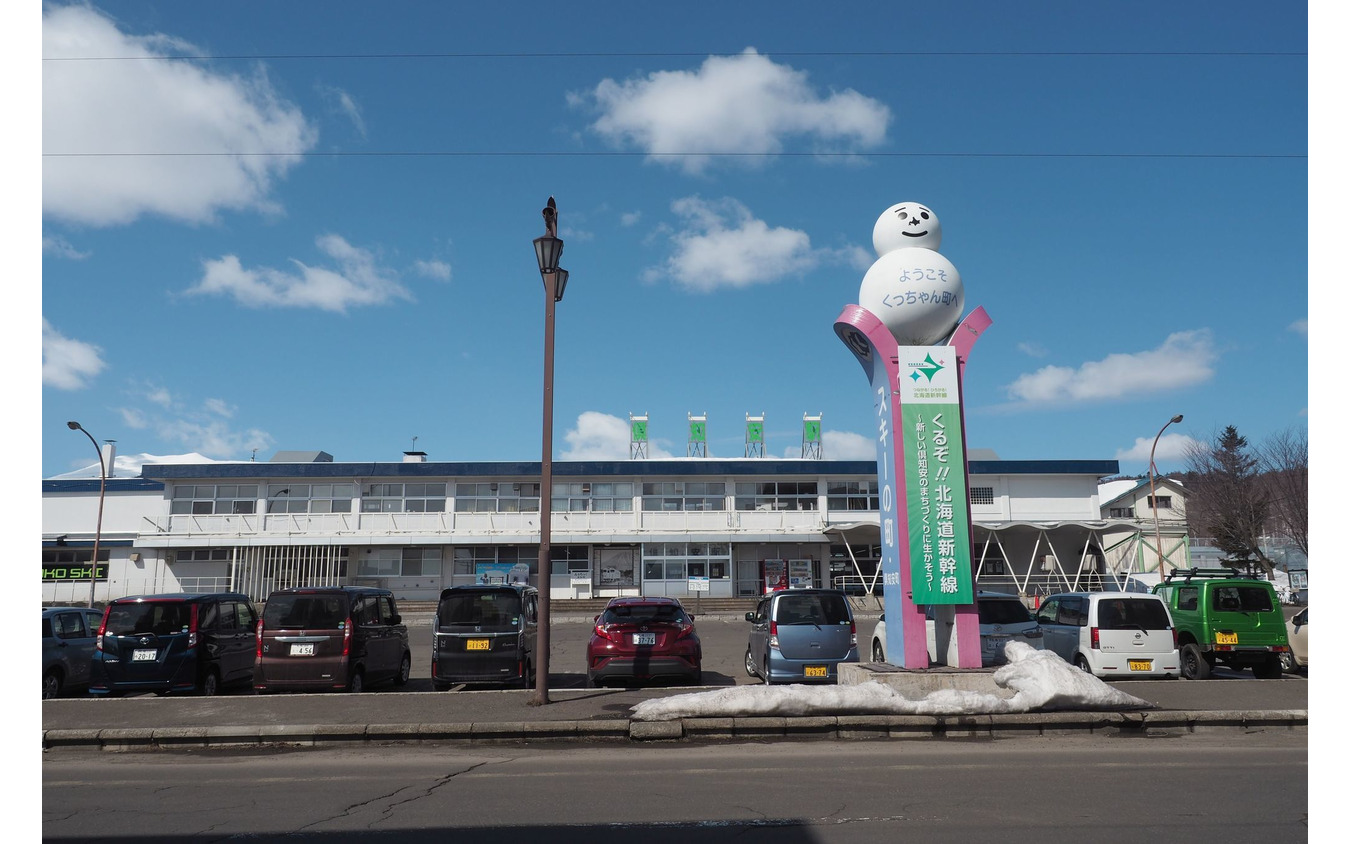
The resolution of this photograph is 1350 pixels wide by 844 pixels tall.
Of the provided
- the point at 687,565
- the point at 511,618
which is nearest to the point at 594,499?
the point at 687,565

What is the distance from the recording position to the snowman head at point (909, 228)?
497 inches

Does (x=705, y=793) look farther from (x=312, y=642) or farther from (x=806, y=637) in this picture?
(x=312, y=642)

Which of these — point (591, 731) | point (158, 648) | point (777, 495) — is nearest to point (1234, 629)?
point (591, 731)

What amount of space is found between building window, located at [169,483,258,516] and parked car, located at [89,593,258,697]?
27.9 meters

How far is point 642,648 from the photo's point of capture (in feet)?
43.3

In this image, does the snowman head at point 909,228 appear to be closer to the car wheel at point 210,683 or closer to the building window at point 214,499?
the car wheel at point 210,683

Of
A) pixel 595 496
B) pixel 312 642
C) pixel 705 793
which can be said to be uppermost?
pixel 595 496

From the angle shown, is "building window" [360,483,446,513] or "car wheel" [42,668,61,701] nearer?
"car wheel" [42,668,61,701]

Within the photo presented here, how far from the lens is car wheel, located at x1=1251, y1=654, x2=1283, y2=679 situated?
14.6 meters

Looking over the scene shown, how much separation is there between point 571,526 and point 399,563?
792cm

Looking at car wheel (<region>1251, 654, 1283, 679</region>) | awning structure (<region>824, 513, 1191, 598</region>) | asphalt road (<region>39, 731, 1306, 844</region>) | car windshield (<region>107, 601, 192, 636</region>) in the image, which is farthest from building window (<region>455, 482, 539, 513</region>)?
asphalt road (<region>39, 731, 1306, 844</region>)

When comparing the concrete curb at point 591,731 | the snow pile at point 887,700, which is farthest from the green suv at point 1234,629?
the concrete curb at point 591,731

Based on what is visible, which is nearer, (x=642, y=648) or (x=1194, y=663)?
(x=642, y=648)

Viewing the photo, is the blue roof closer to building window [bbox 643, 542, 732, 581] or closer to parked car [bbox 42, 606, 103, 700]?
building window [bbox 643, 542, 732, 581]
